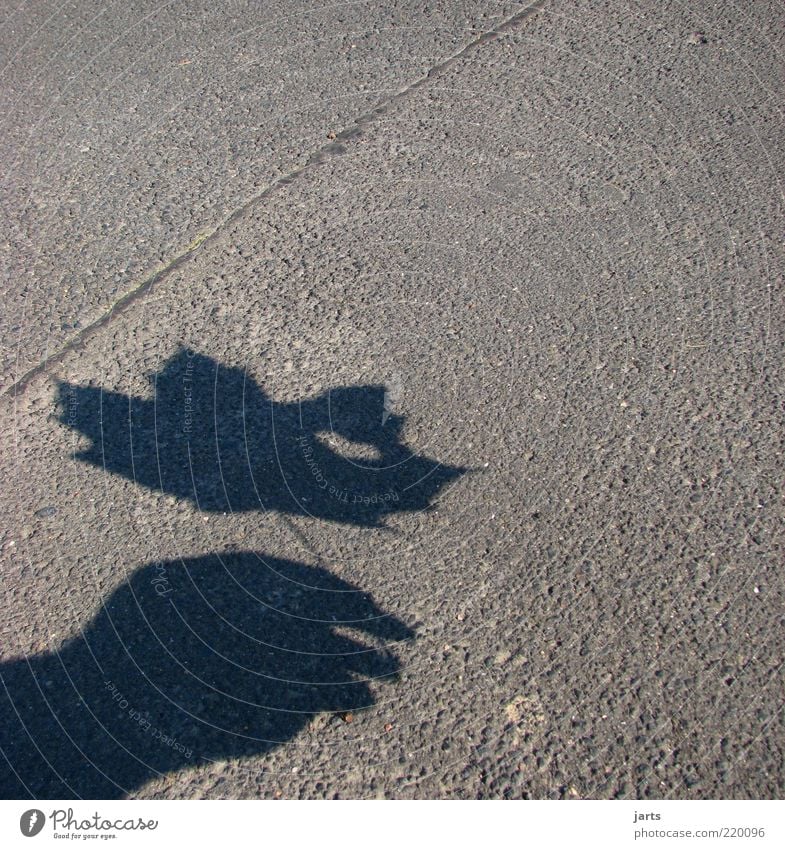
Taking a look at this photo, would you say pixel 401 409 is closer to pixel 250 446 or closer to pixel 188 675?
pixel 250 446

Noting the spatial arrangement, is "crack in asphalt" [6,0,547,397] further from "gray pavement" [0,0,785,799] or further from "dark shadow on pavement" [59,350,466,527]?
"dark shadow on pavement" [59,350,466,527]

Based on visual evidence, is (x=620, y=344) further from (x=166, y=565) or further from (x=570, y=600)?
(x=166, y=565)

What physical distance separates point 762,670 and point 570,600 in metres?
0.59

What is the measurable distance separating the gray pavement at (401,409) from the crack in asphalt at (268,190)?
19 mm

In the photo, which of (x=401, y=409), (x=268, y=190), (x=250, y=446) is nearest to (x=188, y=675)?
(x=250, y=446)

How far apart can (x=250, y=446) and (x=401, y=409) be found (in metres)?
0.57

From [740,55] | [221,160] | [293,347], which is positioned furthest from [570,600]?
[740,55]

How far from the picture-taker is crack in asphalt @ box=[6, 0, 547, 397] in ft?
13.1

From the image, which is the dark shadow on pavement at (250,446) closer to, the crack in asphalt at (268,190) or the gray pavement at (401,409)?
the gray pavement at (401,409)

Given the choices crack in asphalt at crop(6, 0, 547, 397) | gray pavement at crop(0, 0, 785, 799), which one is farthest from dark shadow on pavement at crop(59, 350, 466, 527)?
crack in asphalt at crop(6, 0, 547, 397)

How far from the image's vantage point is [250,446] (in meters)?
3.60

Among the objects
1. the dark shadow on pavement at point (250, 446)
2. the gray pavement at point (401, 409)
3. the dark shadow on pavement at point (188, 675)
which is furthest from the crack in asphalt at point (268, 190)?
the dark shadow on pavement at point (188, 675)

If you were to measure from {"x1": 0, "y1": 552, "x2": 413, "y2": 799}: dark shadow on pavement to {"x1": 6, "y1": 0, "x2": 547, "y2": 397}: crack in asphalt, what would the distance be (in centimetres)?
119
